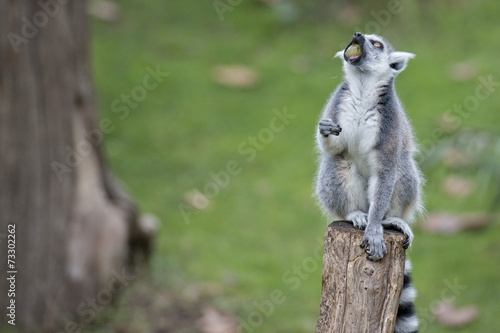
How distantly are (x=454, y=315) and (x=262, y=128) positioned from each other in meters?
3.40

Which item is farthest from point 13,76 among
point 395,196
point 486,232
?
point 486,232

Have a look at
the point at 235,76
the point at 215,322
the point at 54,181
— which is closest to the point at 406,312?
the point at 215,322

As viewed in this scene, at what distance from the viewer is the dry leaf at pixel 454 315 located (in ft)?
19.2

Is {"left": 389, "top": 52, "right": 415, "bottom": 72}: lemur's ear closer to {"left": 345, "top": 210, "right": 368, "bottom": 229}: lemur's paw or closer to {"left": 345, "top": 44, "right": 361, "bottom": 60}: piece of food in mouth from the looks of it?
{"left": 345, "top": 44, "right": 361, "bottom": 60}: piece of food in mouth

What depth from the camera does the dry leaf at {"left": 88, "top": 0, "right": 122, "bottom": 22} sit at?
10.2m

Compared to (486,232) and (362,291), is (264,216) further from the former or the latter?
(362,291)

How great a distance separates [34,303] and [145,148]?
2.96 meters

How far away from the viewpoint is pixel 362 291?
2924 millimetres

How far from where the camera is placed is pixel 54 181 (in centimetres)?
561

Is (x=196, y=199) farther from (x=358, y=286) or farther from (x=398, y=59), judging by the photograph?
(x=358, y=286)

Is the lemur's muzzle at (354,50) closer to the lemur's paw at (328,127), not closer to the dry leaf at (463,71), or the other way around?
the lemur's paw at (328,127)

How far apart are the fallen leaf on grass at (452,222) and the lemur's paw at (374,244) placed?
13.8ft

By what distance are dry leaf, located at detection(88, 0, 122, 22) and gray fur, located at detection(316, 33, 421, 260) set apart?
7590mm

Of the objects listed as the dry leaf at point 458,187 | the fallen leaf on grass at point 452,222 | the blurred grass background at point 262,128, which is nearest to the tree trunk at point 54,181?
the blurred grass background at point 262,128
